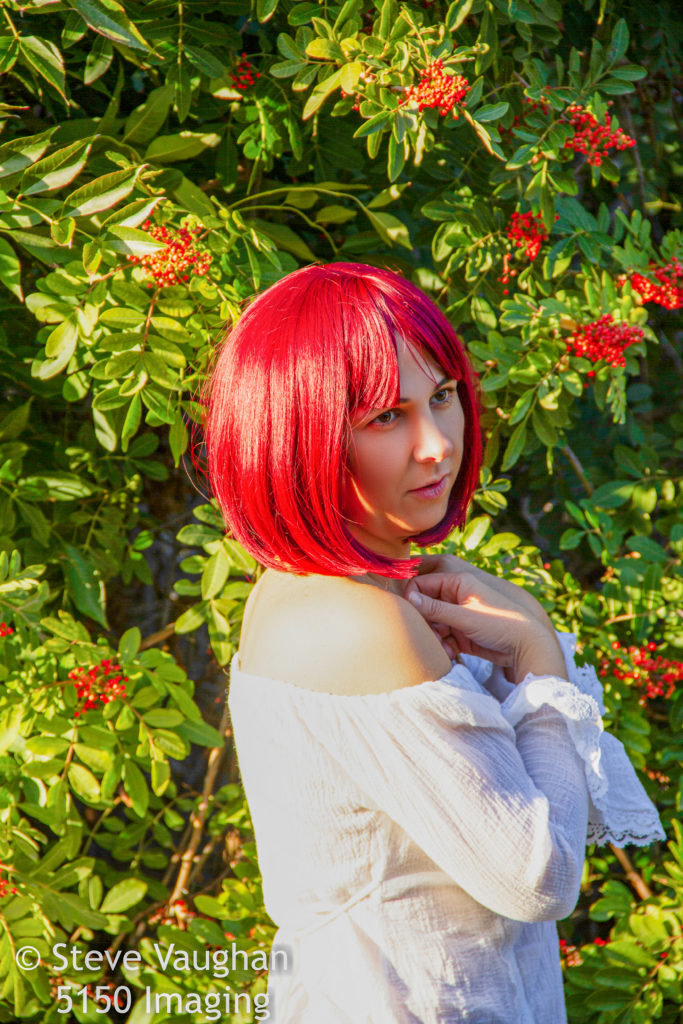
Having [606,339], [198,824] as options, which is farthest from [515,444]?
[198,824]

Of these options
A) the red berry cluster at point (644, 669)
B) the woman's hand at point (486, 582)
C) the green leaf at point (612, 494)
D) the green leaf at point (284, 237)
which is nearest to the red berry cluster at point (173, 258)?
the green leaf at point (284, 237)

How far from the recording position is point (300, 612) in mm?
784

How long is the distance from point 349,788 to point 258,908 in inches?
34.4

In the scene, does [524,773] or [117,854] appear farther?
[117,854]

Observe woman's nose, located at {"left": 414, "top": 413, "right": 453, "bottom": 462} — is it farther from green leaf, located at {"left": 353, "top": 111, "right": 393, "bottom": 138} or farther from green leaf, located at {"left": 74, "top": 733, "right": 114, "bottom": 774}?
green leaf, located at {"left": 74, "top": 733, "right": 114, "bottom": 774}

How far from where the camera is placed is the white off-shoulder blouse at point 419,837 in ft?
2.38

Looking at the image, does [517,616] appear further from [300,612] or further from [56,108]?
[56,108]

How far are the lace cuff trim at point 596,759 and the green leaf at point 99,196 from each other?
0.82 m

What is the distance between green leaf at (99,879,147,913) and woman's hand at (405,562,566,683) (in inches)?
34.8

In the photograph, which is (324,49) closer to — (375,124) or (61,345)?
(375,124)

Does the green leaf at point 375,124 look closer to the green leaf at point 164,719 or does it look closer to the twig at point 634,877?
the green leaf at point 164,719

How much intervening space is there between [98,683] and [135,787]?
18 cm

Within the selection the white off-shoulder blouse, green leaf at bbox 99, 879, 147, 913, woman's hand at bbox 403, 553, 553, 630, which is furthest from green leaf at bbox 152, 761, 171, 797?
woman's hand at bbox 403, 553, 553, 630

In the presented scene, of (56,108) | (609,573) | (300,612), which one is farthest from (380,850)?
(56,108)
